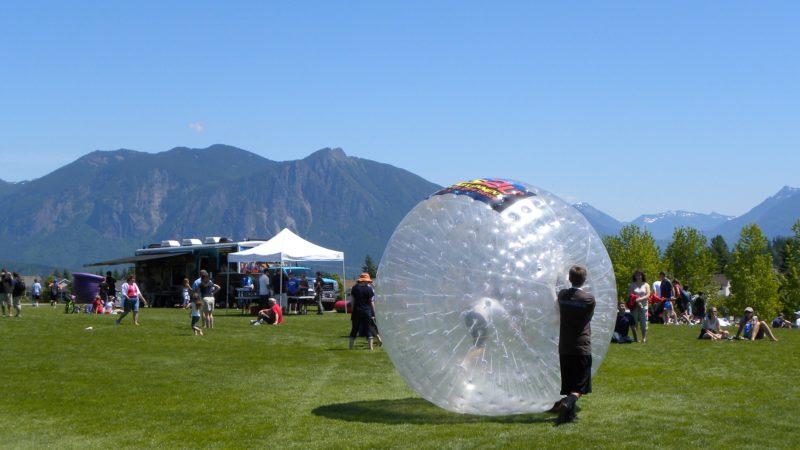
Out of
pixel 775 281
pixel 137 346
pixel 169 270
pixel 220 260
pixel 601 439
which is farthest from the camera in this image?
pixel 775 281

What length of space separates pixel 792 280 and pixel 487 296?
92876 mm

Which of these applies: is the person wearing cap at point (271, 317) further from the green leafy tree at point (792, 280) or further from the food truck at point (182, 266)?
the green leafy tree at point (792, 280)

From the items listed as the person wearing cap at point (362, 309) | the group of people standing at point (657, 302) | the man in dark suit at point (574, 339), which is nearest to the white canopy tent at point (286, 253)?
the group of people standing at point (657, 302)

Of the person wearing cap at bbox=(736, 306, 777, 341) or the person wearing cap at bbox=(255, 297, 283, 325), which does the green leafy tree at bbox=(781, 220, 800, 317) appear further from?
the person wearing cap at bbox=(255, 297, 283, 325)

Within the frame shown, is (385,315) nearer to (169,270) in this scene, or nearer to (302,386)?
(302,386)

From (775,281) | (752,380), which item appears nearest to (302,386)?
(752,380)

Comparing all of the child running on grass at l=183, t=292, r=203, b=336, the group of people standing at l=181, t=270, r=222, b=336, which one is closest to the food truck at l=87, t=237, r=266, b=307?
the group of people standing at l=181, t=270, r=222, b=336

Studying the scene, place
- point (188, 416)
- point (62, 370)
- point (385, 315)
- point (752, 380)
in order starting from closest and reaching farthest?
point (385, 315) < point (188, 416) < point (752, 380) < point (62, 370)

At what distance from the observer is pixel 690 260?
10775 cm

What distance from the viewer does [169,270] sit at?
4712 centimetres

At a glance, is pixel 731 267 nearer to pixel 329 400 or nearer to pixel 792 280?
pixel 792 280

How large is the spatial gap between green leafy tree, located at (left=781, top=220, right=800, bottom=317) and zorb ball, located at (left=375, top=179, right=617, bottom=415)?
8862 centimetres

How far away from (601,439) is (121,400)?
7.10m

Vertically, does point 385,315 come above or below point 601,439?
above
